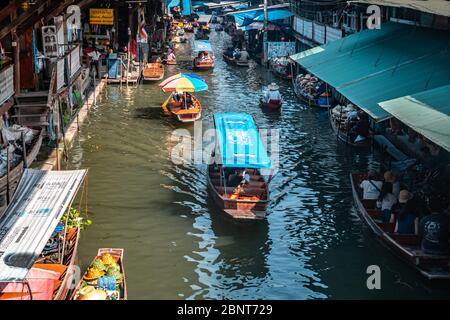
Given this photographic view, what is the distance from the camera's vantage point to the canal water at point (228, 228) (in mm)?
14086

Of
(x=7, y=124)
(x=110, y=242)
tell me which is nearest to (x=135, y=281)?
(x=110, y=242)

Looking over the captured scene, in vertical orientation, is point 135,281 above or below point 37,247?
below

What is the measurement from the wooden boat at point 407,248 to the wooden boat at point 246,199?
286 centimetres

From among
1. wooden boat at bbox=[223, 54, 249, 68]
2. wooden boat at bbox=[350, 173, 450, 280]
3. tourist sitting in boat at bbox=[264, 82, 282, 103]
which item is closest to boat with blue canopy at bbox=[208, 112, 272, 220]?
wooden boat at bbox=[350, 173, 450, 280]

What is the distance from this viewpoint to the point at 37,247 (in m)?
11.1

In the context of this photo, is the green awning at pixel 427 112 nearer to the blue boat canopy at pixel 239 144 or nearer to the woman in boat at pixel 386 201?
the woman in boat at pixel 386 201

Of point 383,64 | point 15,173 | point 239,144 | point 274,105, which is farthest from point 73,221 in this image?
point 274,105

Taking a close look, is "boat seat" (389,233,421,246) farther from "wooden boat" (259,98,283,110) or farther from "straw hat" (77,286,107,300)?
"wooden boat" (259,98,283,110)

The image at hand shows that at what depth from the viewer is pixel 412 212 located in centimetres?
1502

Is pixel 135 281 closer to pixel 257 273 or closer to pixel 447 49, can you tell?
pixel 257 273

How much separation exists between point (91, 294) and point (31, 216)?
6.95ft

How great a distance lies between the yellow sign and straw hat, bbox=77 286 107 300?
23.8 m

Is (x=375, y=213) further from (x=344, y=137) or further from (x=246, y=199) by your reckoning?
(x=344, y=137)

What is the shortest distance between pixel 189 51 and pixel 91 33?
68.7 feet
